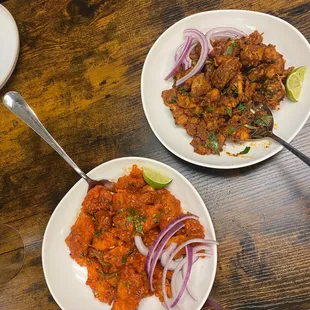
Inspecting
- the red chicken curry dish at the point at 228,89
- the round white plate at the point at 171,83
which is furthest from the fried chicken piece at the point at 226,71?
the round white plate at the point at 171,83

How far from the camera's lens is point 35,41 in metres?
3.01

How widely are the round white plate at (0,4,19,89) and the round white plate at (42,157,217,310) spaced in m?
1.12

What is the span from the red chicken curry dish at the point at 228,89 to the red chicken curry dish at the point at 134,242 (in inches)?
18.9

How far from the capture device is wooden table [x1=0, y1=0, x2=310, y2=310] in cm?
245

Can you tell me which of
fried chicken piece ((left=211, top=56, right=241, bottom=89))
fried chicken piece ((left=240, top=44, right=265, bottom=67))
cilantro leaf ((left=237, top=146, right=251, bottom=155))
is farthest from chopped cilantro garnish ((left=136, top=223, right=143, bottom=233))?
fried chicken piece ((left=240, top=44, right=265, bottom=67))

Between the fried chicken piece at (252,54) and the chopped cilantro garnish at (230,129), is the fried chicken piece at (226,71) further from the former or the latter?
the chopped cilantro garnish at (230,129)

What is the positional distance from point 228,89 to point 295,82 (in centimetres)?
43

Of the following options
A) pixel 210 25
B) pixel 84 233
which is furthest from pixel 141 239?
pixel 210 25

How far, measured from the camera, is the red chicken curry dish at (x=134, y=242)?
91.5 inches

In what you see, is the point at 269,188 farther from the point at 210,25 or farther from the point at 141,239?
the point at 210,25

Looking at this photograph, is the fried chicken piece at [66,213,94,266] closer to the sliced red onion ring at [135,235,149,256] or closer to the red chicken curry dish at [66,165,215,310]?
the red chicken curry dish at [66,165,215,310]

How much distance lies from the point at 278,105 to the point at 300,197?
0.63m

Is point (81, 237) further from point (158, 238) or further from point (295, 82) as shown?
point (295, 82)

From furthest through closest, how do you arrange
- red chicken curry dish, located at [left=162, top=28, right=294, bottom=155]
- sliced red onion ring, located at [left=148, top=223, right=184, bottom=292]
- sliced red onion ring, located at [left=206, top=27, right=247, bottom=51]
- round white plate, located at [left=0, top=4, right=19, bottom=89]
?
round white plate, located at [left=0, top=4, right=19, bottom=89] → sliced red onion ring, located at [left=206, top=27, right=247, bottom=51] → red chicken curry dish, located at [left=162, top=28, right=294, bottom=155] → sliced red onion ring, located at [left=148, top=223, right=184, bottom=292]
